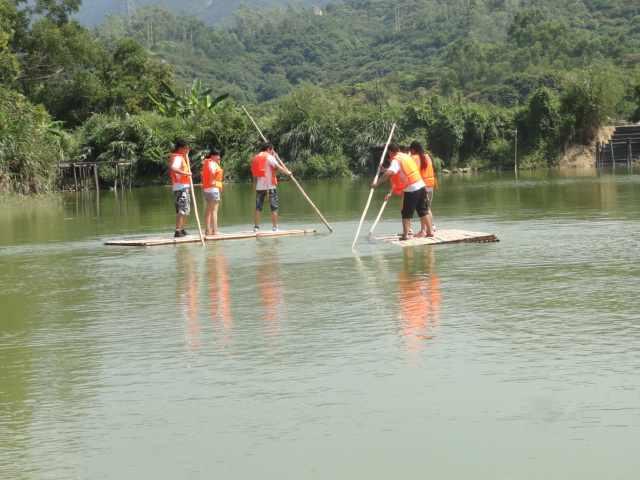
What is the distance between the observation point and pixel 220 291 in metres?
12.9

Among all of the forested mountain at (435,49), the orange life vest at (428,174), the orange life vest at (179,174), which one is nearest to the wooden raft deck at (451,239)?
the orange life vest at (428,174)

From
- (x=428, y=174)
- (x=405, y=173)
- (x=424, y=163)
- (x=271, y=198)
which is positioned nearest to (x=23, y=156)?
(x=271, y=198)

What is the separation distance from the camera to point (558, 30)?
121750 mm

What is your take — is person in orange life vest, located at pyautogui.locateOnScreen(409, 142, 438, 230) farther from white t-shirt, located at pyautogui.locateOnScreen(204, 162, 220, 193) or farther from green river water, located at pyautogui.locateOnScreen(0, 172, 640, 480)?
white t-shirt, located at pyautogui.locateOnScreen(204, 162, 220, 193)

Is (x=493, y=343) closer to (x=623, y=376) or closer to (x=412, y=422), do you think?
(x=623, y=376)

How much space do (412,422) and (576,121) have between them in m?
61.6

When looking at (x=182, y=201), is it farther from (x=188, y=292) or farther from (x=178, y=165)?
(x=188, y=292)

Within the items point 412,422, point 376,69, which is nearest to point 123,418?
point 412,422

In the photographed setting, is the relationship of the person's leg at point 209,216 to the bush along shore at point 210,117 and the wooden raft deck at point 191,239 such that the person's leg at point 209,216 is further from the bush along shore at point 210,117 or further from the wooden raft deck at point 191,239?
the bush along shore at point 210,117

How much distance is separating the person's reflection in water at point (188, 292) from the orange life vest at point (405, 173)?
10.8ft

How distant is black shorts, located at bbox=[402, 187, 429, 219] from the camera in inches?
672

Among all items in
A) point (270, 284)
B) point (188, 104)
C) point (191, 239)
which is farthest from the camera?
point (188, 104)

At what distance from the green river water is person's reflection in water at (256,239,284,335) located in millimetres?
42

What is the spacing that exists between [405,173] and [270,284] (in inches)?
179
